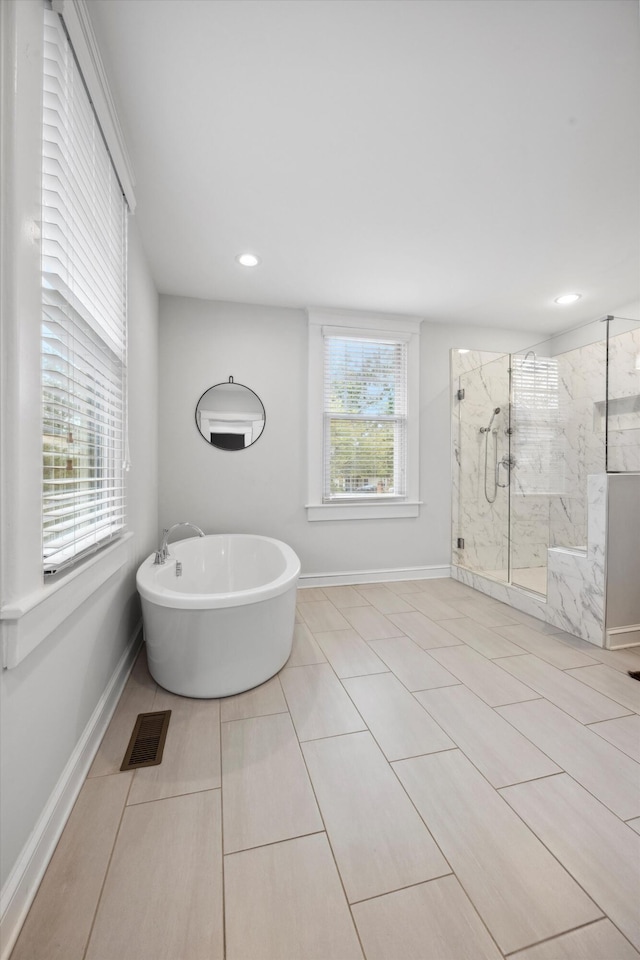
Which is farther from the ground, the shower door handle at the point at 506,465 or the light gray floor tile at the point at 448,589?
the shower door handle at the point at 506,465

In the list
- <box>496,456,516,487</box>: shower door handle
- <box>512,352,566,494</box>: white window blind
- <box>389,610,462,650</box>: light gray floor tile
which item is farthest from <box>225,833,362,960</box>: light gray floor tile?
<box>496,456,516,487</box>: shower door handle

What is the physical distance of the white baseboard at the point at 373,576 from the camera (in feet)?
11.9

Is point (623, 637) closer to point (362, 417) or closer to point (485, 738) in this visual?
point (485, 738)

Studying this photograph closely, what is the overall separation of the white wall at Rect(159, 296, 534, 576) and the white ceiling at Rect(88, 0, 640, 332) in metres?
0.57

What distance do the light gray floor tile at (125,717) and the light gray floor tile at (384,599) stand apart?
5.43 ft

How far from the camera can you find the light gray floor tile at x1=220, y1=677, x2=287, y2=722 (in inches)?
71.0

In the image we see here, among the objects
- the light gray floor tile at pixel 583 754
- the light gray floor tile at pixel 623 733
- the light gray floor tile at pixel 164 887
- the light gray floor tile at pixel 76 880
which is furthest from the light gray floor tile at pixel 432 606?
the light gray floor tile at pixel 76 880

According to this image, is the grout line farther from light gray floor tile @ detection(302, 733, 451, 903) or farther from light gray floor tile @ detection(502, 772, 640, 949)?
light gray floor tile @ detection(502, 772, 640, 949)

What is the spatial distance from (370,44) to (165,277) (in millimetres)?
2148

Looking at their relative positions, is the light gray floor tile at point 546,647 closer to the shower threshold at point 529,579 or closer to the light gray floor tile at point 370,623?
the shower threshold at point 529,579

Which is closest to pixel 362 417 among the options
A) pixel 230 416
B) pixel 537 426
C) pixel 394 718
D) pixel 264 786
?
pixel 230 416

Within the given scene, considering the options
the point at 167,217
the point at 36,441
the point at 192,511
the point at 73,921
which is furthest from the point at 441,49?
the point at 192,511

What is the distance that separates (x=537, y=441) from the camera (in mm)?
3258

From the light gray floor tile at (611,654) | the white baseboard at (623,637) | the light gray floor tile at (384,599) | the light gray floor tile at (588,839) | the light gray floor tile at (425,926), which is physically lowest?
the light gray floor tile at (425,926)
